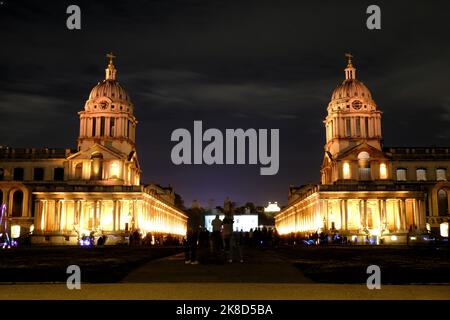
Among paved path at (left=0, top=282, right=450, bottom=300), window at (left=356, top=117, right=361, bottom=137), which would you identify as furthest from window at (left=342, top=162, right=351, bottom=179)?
paved path at (left=0, top=282, right=450, bottom=300)

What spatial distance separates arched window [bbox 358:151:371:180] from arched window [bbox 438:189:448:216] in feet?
54.0

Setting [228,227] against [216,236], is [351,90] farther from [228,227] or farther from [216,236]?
[228,227]

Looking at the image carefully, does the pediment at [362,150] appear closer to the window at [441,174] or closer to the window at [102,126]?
the window at [441,174]

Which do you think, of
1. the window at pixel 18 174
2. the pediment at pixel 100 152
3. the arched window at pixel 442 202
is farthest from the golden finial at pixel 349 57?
the window at pixel 18 174

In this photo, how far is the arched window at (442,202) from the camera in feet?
323

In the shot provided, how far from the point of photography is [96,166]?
306 feet

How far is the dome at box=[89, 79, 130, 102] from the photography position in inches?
3885

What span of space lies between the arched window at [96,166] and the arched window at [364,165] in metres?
44.1

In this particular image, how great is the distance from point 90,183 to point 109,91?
1772cm

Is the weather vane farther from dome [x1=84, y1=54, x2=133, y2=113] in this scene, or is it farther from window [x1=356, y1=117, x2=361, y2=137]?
dome [x1=84, y1=54, x2=133, y2=113]

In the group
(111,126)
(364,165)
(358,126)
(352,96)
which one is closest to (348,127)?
(358,126)
